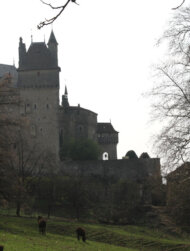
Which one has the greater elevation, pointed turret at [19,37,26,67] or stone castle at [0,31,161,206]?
pointed turret at [19,37,26,67]

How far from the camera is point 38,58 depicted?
53.8 meters

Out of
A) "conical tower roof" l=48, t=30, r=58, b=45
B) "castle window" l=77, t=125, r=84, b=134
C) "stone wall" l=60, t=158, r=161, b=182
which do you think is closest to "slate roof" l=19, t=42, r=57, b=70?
"conical tower roof" l=48, t=30, r=58, b=45

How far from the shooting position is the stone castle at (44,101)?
2048 inches

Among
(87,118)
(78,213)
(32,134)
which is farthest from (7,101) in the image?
(87,118)

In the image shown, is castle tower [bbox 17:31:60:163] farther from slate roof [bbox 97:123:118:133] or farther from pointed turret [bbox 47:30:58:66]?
slate roof [bbox 97:123:118:133]

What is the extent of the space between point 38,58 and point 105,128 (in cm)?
1399

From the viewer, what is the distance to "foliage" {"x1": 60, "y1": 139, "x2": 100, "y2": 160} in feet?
168

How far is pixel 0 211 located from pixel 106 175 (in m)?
15.6

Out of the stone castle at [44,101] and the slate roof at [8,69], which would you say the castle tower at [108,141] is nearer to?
the stone castle at [44,101]

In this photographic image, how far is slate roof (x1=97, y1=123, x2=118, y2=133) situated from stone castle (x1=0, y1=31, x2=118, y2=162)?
479cm

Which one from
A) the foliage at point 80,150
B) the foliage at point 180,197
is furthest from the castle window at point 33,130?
the foliage at point 180,197

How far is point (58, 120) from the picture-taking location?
53656 mm

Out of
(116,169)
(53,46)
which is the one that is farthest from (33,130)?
(116,169)

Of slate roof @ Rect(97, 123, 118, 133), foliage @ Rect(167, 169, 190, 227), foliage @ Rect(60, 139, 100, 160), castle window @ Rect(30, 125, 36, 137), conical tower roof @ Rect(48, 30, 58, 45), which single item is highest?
conical tower roof @ Rect(48, 30, 58, 45)
